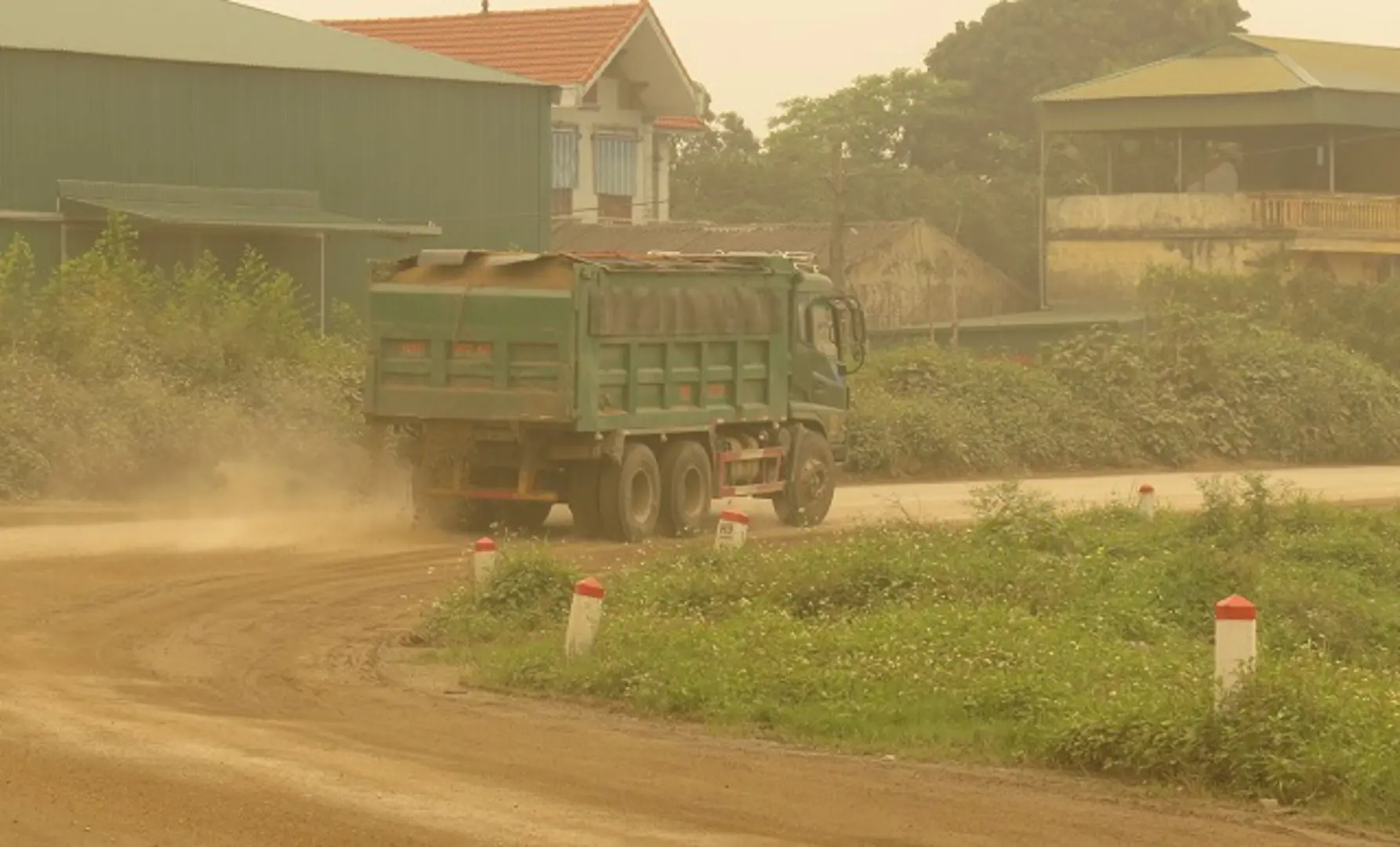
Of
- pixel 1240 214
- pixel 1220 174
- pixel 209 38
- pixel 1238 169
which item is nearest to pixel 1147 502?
pixel 209 38

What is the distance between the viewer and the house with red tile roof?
54656 millimetres

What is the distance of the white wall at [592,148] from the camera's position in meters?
56.2

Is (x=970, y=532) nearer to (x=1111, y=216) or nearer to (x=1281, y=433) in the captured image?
(x=1281, y=433)

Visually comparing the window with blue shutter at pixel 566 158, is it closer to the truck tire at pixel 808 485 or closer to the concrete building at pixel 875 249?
the concrete building at pixel 875 249

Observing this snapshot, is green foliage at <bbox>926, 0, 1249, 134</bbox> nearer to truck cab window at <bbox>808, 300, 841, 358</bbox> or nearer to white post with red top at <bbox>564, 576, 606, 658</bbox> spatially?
truck cab window at <bbox>808, 300, 841, 358</bbox>

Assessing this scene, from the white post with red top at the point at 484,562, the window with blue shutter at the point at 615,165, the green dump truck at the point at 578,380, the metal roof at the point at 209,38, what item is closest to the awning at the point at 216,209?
the metal roof at the point at 209,38

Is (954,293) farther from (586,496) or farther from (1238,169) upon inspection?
(586,496)

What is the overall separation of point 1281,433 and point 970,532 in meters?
21.8

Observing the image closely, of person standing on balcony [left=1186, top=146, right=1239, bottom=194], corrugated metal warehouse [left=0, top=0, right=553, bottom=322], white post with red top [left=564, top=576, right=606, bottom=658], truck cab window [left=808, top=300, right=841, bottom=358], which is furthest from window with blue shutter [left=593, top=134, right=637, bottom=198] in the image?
white post with red top [left=564, top=576, right=606, bottom=658]

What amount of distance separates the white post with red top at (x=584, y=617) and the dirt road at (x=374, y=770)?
0.80m

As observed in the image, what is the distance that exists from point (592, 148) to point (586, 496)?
1285 inches

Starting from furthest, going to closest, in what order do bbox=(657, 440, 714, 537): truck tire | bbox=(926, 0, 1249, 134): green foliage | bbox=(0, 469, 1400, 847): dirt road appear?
1. bbox=(926, 0, 1249, 134): green foliage
2. bbox=(657, 440, 714, 537): truck tire
3. bbox=(0, 469, 1400, 847): dirt road

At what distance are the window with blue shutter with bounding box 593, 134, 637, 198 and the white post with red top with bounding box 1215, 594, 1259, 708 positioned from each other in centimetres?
4464

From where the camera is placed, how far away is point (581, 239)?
5622 cm
